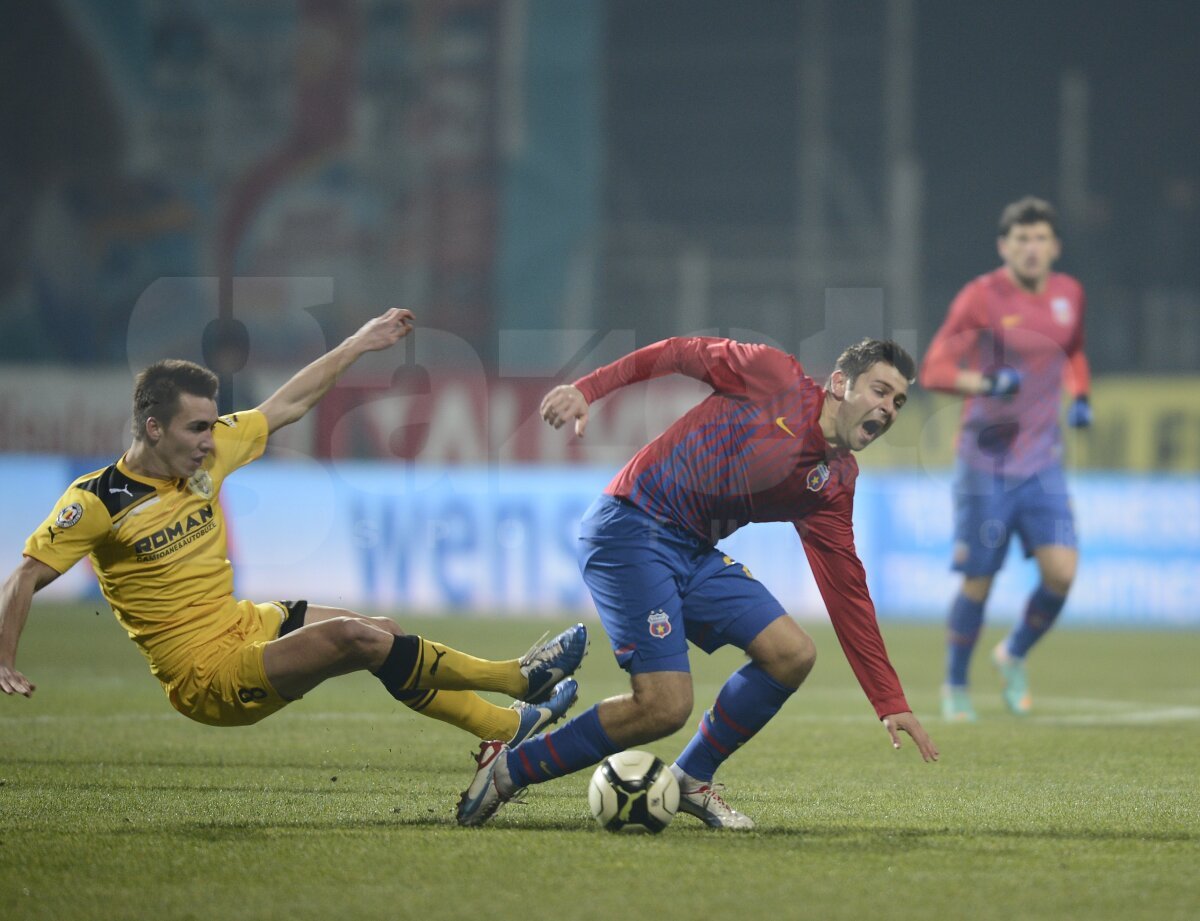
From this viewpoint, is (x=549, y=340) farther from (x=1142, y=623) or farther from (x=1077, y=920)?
(x=1077, y=920)

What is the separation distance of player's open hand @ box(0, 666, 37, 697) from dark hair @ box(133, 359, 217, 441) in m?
0.81

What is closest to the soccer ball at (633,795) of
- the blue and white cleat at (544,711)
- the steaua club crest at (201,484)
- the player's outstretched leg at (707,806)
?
the player's outstretched leg at (707,806)

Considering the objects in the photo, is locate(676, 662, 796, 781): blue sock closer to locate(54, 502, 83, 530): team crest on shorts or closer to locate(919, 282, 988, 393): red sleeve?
locate(54, 502, 83, 530): team crest on shorts

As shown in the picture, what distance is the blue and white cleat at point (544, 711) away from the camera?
5.26 m

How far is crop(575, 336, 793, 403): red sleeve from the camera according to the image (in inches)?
191

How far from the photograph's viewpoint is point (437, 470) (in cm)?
1484

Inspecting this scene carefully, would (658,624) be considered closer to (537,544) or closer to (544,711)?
(544,711)

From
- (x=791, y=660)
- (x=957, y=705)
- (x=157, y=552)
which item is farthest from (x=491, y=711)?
(x=957, y=705)

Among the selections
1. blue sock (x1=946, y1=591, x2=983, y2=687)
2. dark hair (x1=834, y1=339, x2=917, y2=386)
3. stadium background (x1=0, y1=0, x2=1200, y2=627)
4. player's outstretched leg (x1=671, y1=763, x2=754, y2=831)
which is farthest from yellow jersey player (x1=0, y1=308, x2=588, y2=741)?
stadium background (x1=0, y1=0, x2=1200, y2=627)

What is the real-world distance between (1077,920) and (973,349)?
5152 mm

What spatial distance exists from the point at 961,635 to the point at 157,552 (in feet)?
15.4

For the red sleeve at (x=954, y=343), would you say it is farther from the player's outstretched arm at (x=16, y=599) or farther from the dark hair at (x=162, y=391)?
the player's outstretched arm at (x=16, y=599)

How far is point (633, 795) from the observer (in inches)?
184

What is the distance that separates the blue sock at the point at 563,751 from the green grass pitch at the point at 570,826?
17 centimetres
